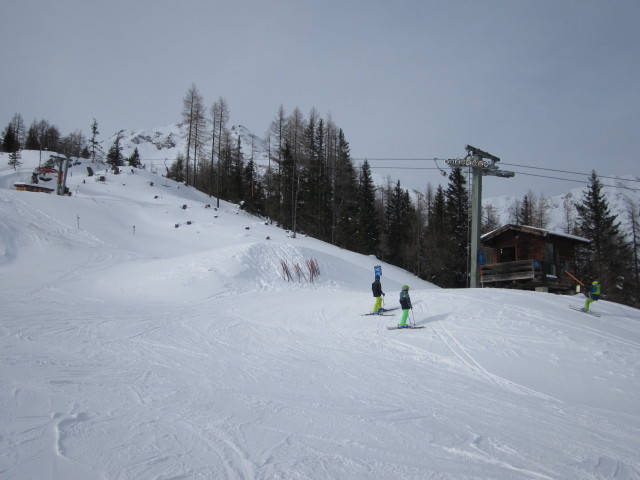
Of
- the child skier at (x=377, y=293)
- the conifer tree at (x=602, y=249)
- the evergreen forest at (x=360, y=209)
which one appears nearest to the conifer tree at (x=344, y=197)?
the evergreen forest at (x=360, y=209)

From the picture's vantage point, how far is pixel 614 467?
12.9 ft

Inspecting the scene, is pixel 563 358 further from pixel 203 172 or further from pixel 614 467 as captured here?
pixel 203 172

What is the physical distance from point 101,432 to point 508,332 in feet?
33.4

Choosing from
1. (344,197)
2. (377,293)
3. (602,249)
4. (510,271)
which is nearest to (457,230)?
(602,249)

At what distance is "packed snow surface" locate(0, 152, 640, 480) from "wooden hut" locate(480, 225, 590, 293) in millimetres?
5017

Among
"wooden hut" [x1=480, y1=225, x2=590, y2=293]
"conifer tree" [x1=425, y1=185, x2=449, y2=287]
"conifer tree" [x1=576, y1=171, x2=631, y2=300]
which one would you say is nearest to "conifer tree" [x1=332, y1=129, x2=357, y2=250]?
"conifer tree" [x1=425, y1=185, x2=449, y2=287]

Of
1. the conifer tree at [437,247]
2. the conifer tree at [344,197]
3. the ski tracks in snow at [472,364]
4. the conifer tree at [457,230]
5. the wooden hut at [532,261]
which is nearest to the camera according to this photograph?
the ski tracks in snow at [472,364]

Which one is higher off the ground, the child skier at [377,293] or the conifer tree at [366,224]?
the conifer tree at [366,224]

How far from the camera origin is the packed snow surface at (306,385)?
3.65m

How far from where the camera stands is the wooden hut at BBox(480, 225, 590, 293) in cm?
1986

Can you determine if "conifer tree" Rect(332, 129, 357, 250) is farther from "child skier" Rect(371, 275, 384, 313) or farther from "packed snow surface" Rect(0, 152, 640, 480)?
"child skier" Rect(371, 275, 384, 313)

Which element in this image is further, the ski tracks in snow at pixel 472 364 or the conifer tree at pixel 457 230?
the conifer tree at pixel 457 230

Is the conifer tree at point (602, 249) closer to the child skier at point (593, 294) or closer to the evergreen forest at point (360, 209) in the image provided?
the evergreen forest at point (360, 209)

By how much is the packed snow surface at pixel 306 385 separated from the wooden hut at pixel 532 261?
502 centimetres
